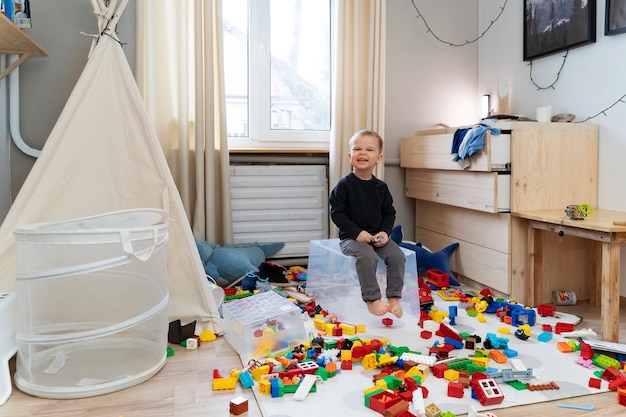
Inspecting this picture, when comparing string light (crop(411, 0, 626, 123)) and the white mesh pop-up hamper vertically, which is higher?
string light (crop(411, 0, 626, 123))

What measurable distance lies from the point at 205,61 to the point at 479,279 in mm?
1876

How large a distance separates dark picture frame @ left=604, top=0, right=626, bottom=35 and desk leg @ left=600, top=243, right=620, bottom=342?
1079mm

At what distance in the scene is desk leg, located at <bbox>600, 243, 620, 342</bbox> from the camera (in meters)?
1.95

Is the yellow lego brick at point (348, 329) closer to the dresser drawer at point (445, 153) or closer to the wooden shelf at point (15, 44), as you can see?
the dresser drawer at point (445, 153)

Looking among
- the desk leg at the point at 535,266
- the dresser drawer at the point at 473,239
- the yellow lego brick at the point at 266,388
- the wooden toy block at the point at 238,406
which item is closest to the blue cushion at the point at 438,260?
the dresser drawer at the point at 473,239

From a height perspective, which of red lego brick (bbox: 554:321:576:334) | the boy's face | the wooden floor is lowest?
the wooden floor

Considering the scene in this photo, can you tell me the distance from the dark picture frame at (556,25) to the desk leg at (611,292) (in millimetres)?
1163

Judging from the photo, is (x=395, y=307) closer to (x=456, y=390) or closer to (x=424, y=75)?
(x=456, y=390)

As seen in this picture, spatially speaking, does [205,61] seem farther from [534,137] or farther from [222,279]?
[534,137]

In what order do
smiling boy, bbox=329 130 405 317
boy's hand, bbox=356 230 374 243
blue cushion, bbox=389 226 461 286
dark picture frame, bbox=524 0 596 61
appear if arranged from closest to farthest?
smiling boy, bbox=329 130 405 317 < boy's hand, bbox=356 230 374 243 < dark picture frame, bbox=524 0 596 61 < blue cushion, bbox=389 226 461 286

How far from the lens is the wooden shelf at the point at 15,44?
2.05 metres

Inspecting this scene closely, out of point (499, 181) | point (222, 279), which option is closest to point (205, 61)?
point (222, 279)

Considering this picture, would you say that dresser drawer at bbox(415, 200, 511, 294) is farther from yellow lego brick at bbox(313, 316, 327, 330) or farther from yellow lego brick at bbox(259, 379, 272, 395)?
yellow lego brick at bbox(259, 379, 272, 395)

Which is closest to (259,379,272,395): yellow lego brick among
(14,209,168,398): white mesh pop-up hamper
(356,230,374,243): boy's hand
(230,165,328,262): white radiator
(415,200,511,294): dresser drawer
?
(14,209,168,398): white mesh pop-up hamper
